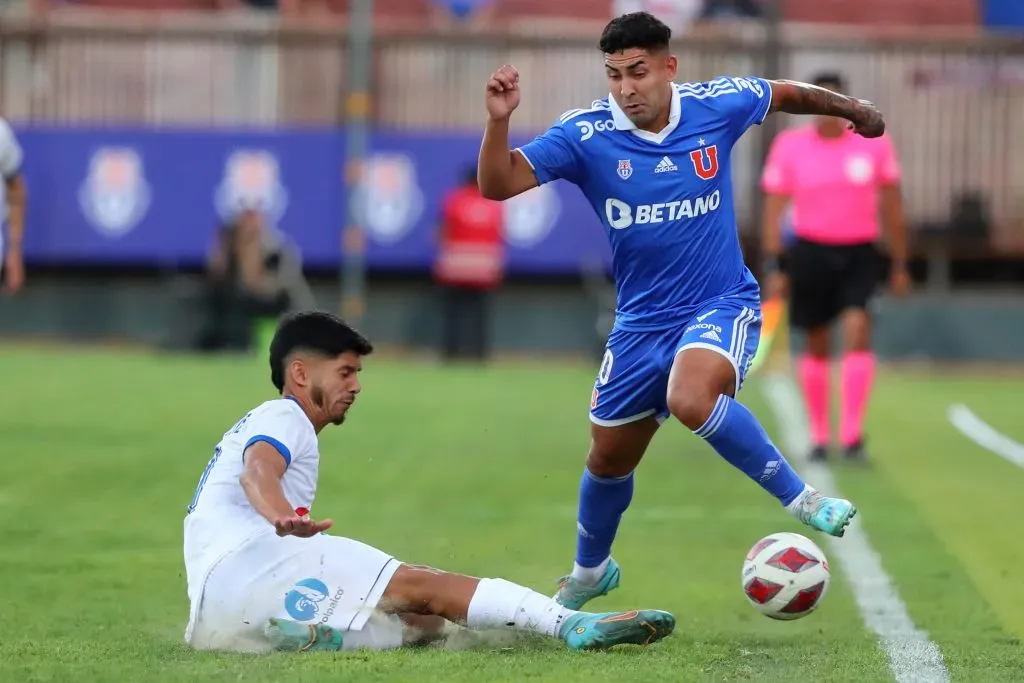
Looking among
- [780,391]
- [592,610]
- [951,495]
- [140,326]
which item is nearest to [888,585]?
[592,610]

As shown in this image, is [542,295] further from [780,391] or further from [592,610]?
[592,610]

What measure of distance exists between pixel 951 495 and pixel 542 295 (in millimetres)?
12243

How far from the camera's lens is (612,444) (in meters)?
6.62

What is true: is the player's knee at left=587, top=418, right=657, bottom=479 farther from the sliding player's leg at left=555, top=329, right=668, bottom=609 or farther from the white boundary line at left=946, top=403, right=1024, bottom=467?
the white boundary line at left=946, top=403, right=1024, bottom=467

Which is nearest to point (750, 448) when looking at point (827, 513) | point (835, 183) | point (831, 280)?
point (827, 513)

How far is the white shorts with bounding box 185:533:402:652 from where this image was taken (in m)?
5.48

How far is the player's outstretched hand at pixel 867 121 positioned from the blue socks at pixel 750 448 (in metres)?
1.50

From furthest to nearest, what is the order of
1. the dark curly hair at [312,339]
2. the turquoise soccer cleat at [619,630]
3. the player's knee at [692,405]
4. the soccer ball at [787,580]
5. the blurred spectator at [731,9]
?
the blurred spectator at [731,9], the player's knee at [692,405], the soccer ball at [787,580], the dark curly hair at [312,339], the turquoise soccer cleat at [619,630]

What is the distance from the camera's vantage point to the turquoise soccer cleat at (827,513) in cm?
588

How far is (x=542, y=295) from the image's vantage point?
73.5 ft

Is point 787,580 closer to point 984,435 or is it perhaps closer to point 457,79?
point 984,435

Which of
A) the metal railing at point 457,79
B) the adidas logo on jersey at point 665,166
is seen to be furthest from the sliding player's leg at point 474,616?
the metal railing at point 457,79

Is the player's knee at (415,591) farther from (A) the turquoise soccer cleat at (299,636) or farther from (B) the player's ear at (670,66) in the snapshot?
(B) the player's ear at (670,66)

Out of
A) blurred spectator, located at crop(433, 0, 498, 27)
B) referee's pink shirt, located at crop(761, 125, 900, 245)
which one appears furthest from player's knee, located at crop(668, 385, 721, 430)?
blurred spectator, located at crop(433, 0, 498, 27)
